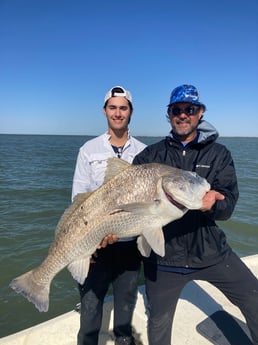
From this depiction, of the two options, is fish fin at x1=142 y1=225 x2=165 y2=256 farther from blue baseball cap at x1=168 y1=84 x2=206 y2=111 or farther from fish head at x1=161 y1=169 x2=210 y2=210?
blue baseball cap at x1=168 y1=84 x2=206 y2=111

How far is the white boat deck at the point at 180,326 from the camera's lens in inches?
166

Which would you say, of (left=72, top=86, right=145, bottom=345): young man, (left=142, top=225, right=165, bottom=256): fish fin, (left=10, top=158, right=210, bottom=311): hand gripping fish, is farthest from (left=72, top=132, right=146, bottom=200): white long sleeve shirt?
(left=142, top=225, right=165, bottom=256): fish fin

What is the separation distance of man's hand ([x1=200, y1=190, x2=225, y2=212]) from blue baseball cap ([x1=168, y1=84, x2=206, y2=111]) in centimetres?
113

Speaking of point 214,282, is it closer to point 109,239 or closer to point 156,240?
point 156,240

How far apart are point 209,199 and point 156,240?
683mm

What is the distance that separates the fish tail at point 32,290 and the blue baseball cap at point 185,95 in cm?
258

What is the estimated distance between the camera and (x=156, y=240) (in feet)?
10.8

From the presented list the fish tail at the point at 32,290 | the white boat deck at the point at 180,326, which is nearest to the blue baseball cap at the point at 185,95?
the fish tail at the point at 32,290

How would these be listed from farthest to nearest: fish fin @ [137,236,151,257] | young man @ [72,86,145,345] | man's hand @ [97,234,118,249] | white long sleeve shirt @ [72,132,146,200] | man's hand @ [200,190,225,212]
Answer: white long sleeve shirt @ [72,132,146,200]
young man @ [72,86,145,345]
man's hand @ [97,234,118,249]
fish fin @ [137,236,151,257]
man's hand @ [200,190,225,212]

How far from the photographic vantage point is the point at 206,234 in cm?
358

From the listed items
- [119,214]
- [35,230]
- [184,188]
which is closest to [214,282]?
[184,188]

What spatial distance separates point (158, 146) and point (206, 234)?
1.17 metres

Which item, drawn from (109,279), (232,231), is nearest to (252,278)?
(109,279)

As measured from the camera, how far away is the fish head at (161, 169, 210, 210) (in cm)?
322
